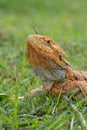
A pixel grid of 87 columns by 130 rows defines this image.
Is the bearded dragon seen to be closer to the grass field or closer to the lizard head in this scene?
the lizard head

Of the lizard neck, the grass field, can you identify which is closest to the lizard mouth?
the lizard neck

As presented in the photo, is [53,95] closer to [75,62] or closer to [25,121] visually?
[25,121]

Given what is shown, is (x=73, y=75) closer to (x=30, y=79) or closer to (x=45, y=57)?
(x=45, y=57)

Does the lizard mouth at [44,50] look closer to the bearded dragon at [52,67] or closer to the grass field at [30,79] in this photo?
the bearded dragon at [52,67]

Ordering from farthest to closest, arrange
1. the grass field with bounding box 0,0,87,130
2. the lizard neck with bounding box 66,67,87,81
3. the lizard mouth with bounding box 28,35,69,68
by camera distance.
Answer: the lizard neck with bounding box 66,67,87,81
the lizard mouth with bounding box 28,35,69,68
the grass field with bounding box 0,0,87,130

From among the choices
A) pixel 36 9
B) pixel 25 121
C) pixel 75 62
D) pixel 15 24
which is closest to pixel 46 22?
pixel 15 24

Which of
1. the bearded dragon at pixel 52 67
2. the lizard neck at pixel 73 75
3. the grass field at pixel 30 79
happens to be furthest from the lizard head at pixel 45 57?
the grass field at pixel 30 79
